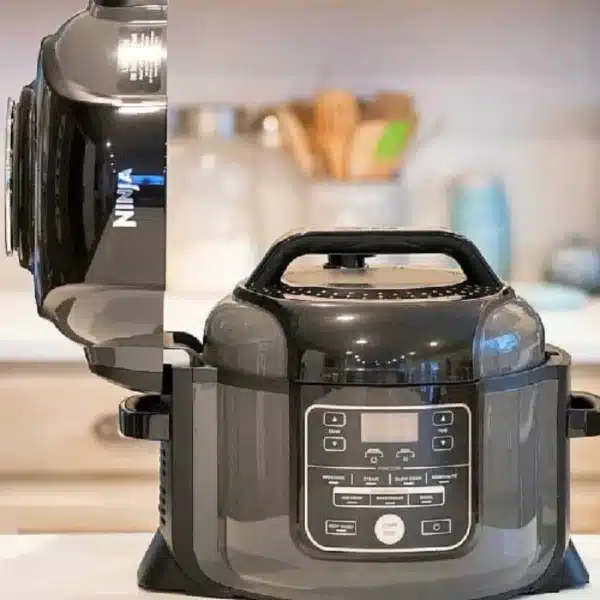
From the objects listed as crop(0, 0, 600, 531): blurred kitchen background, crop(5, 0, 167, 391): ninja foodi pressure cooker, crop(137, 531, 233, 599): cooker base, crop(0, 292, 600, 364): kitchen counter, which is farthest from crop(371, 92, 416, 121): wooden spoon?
crop(137, 531, 233, 599): cooker base

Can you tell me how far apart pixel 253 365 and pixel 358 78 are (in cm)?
157

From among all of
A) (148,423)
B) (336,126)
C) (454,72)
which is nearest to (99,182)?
(148,423)

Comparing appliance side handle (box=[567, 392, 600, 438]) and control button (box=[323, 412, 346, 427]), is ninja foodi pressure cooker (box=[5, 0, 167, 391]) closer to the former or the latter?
control button (box=[323, 412, 346, 427])

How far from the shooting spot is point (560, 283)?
211 cm

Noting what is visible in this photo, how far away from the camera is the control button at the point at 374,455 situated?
2.00ft

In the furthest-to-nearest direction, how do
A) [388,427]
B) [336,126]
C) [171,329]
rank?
1. [336,126]
2. [171,329]
3. [388,427]

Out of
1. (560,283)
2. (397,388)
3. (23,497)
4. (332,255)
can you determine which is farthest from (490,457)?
(560,283)

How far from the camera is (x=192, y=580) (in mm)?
666

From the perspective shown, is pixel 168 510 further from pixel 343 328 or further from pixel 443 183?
pixel 443 183

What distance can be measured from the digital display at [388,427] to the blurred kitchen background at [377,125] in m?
1.47

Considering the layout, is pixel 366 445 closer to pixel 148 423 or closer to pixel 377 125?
pixel 148 423

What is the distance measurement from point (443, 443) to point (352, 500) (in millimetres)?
62

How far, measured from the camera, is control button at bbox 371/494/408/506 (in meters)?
0.61

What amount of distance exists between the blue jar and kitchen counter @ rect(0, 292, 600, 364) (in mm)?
221
